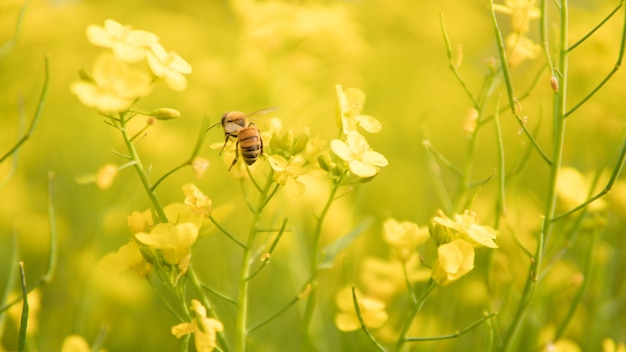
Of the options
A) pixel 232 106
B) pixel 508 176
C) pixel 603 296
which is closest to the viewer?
pixel 508 176

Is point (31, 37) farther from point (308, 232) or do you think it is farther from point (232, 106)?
point (308, 232)

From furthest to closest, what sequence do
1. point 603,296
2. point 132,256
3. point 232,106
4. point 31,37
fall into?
point 31,37, point 232,106, point 603,296, point 132,256

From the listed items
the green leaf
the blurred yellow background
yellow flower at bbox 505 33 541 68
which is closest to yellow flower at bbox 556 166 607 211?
the blurred yellow background

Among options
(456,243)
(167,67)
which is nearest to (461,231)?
(456,243)

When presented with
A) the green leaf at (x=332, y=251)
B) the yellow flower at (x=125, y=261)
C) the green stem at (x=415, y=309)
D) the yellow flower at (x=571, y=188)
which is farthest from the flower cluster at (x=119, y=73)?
the yellow flower at (x=571, y=188)

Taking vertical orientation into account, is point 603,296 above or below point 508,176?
below

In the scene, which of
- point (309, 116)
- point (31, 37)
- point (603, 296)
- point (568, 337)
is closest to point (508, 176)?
point (603, 296)
